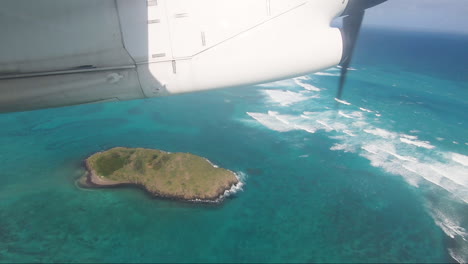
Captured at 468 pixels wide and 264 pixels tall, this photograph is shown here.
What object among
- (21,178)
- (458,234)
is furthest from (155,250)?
(458,234)

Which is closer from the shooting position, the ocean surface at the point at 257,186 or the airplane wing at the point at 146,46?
the airplane wing at the point at 146,46

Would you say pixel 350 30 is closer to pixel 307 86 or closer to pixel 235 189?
pixel 235 189

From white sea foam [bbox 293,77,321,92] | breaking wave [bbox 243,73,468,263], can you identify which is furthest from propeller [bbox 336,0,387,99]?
white sea foam [bbox 293,77,321,92]

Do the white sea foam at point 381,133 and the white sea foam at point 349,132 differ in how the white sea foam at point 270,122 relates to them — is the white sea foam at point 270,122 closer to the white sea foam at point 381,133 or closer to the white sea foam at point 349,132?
the white sea foam at point 349,132

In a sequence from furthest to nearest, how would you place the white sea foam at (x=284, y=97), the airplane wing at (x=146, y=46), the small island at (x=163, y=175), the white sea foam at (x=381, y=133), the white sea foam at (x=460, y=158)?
the white sea foam at (x=284, y=97) → the white sea foam at (x=381, y=133) → the white sea foam at (x=460, y=158) → the small island at (x=163, y=175) → the airplane wing at (x=146, y=46)

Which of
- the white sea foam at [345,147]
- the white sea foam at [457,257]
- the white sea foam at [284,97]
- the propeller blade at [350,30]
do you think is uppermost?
the propeller blade at [350,30]

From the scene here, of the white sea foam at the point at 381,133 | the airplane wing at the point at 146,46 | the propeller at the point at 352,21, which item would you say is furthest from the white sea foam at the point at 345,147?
the airplane wing at the point at 146,46

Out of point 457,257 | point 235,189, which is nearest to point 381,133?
point 457,257
